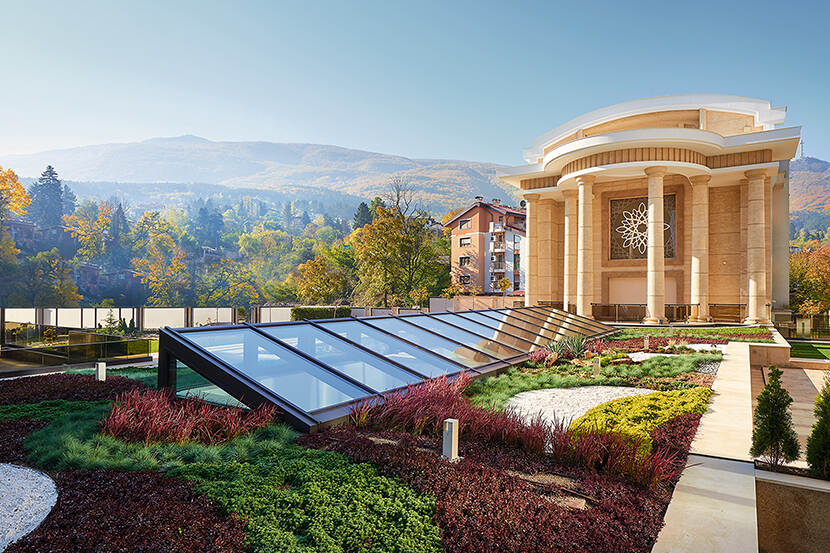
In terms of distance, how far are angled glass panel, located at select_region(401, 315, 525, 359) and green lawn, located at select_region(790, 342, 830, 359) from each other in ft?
43.9

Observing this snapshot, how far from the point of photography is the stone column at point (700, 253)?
2536 cm

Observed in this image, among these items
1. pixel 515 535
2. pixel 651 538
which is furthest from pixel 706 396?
pixel 515 535

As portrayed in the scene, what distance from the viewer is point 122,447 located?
3.86m

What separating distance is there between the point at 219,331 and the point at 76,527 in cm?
351

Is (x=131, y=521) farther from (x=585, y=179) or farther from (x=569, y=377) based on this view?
(x=585, y=179)

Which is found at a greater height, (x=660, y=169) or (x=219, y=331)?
(x=660, y=169)

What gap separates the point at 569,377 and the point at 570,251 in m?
21.1

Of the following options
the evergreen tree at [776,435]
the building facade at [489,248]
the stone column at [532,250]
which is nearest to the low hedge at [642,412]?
the evergreen tree at [776,435]

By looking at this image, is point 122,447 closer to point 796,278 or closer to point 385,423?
point 385,423

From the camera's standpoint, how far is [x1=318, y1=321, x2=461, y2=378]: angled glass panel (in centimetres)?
710

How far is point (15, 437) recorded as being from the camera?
167 inches

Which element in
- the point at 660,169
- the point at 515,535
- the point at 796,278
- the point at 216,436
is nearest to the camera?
the point at 515,535

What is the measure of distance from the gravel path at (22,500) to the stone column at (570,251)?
27432 mm

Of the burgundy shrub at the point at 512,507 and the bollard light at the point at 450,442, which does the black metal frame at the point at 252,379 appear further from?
the bollard light at the point at 450,442
